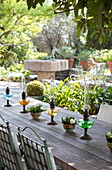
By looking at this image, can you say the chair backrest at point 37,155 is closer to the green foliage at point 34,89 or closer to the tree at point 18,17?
the green foliage at point 34,89

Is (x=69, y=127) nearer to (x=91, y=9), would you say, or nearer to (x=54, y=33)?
(x=91, y=9)

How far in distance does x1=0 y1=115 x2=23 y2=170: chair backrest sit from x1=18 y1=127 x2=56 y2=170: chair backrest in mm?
148

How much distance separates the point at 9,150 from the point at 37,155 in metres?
0.43

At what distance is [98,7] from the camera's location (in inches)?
43.0

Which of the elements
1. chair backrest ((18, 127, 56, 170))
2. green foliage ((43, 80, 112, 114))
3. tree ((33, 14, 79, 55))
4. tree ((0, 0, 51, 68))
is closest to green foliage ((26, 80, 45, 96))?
green foliage ((43, 80, 112, 114))

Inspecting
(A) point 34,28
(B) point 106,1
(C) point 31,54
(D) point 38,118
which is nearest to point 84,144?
(D) point 38,118

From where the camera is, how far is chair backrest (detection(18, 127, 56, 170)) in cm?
162

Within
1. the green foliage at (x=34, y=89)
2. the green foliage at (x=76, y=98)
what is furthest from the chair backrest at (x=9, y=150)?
the green foliage at (x=34, y=89)

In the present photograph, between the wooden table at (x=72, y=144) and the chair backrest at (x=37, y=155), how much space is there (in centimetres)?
20

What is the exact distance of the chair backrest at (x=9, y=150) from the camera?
2018 mm

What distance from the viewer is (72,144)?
227 cm

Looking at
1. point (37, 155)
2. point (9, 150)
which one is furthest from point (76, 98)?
point (37, 155)

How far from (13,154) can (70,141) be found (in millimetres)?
488

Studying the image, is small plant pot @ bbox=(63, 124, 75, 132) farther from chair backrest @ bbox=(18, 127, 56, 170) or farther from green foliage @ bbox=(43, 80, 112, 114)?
green foliage @ bbox=(43, 80, 112, 114)
